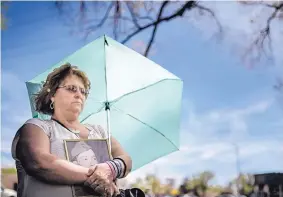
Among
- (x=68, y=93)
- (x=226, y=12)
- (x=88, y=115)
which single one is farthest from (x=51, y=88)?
(x=226, y=12)

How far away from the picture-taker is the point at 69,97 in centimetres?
127

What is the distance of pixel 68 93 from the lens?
4.15 feet

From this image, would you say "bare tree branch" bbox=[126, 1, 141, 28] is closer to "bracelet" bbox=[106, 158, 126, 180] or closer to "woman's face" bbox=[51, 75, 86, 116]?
"woman's face" bbox=[51, 75, 86, 116]

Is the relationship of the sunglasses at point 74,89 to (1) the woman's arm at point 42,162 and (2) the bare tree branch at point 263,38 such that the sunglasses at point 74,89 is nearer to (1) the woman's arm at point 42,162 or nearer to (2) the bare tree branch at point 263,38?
(1) the woman's arm at point 42,162

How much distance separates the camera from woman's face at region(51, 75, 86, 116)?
4.13 ft

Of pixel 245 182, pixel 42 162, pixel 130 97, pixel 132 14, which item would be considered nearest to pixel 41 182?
pixel 42 162

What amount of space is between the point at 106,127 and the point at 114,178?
10.1 inches

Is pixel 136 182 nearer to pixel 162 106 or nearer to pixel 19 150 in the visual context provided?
pixel 162 106

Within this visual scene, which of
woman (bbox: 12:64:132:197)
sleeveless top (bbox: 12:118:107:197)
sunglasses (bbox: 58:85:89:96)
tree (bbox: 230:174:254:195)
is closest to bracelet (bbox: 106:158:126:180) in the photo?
woman (bbox: 12:64:132:197)

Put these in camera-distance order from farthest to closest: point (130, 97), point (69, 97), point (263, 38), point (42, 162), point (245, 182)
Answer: point (245, 182) < point (263, 38) < point (130, 97) < point (69, 97) < point (42, 162)

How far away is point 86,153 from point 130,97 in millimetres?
306

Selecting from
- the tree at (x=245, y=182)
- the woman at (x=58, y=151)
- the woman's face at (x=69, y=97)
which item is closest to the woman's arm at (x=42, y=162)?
the woman at (x=58, y=151)

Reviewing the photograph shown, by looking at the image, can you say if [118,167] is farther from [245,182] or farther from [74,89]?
[245,182]

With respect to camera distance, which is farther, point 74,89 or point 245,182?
point 245,182
